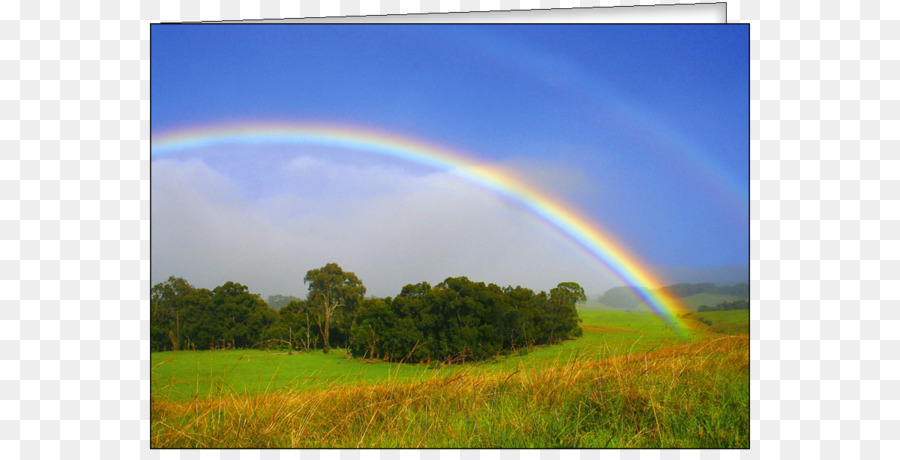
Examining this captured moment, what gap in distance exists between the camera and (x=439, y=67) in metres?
3.94

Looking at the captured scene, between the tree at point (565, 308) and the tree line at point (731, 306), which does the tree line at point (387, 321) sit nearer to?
the tree at point (565, 308)

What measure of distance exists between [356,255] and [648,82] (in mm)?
3203

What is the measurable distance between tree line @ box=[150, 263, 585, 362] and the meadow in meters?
0.15

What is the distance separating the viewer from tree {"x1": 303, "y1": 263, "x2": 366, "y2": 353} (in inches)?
143

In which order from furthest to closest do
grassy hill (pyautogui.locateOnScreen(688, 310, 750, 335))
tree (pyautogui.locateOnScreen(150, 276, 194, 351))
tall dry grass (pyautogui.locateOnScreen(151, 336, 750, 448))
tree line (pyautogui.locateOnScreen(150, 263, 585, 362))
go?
1. tree line (pyautogui.locateOnScreen(150, 263, 585, 362))
2. grassy hill (pyautogui.locateOnScreen(688, 310, 750, 335))
3. tree (pyautogui.locateOnScreen(150, 276, 194, 351))
4. tall dry grass (pyautogui.locateOnScreen(151, 336, 750, 448))

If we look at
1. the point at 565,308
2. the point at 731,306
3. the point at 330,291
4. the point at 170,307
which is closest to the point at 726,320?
the point at 731,306

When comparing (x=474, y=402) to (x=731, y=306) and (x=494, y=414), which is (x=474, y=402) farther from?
(x=731, y=306)

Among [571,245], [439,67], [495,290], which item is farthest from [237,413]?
[439,67]

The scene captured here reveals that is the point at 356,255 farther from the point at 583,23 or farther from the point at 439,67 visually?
the point at 583,23

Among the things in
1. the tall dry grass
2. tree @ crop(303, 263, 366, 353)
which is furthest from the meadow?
tree @ crop(303, 263, 366, 353)

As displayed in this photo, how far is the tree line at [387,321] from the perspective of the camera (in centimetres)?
351

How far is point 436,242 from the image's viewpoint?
13.1ft

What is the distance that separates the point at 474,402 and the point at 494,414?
6.4 inches

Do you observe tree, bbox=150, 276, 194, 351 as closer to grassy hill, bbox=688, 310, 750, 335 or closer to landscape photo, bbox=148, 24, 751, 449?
landscape photo, bbox=148, 24, 751, 449
